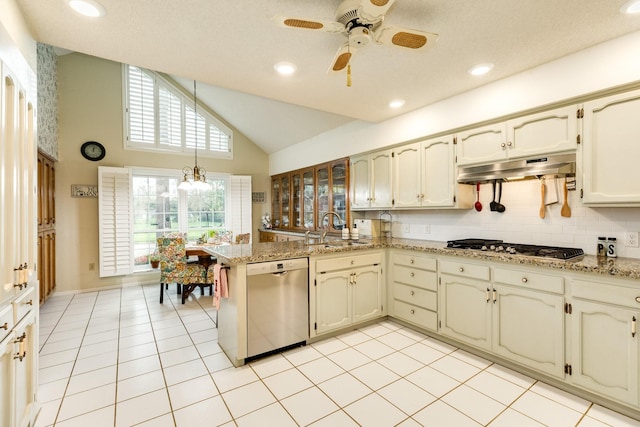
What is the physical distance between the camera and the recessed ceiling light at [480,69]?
92.8 inches

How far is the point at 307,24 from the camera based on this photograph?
144cm

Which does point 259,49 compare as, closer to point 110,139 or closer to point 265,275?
point 265,275

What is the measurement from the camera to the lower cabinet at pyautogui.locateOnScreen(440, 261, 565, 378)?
80.0 inches

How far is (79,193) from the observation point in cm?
461

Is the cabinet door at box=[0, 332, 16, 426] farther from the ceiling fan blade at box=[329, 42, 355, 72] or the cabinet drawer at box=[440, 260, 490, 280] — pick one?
the cabinet drawer at box=[440, 260, 490, 280]

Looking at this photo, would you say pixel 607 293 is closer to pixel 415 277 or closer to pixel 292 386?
pixel 415 277

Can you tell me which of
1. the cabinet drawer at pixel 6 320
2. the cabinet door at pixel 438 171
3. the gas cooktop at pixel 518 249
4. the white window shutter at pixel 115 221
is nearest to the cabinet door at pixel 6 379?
the cabinet drawer at pixel 6 320

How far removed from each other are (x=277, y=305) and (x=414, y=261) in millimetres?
1445

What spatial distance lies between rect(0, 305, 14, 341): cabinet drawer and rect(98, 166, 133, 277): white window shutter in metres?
3.86

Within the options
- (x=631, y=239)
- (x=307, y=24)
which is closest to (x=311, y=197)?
(x=307, y=24)

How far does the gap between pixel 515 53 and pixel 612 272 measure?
5.40 feet

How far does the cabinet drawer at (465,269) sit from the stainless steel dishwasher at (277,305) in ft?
4.22

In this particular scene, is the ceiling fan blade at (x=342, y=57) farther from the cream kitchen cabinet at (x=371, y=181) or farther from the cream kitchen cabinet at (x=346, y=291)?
the cream kitchen cabinet at (x=371, y=181)

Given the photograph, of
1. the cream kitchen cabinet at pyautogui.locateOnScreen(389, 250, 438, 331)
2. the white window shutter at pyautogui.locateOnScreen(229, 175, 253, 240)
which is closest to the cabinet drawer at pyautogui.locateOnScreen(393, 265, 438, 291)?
the cream kitchen cabinet at pyautogui.locateOnScreen(389, 250, 438, 331)
